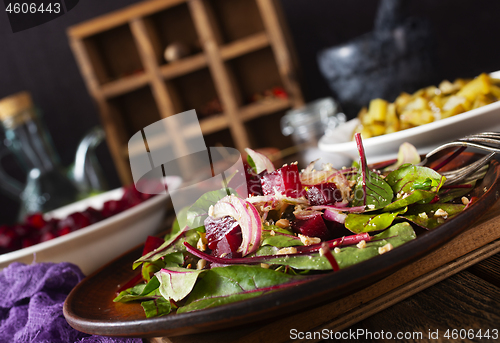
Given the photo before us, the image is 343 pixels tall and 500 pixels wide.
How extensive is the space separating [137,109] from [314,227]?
270 cm

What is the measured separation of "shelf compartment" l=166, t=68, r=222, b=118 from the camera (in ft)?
9.25

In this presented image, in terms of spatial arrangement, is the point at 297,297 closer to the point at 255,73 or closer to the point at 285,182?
the point at 285,182

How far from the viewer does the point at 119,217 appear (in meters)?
0.77

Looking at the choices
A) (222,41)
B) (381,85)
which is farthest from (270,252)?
(222,41)

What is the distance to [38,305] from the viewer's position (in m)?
0.54

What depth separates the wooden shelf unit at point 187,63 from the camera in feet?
7.93

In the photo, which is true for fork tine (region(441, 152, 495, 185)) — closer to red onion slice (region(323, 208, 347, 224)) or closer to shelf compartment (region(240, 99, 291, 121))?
red onion slice (region(323, 208, 347, 224))

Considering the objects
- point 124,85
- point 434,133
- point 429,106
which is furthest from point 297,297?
point 124,85

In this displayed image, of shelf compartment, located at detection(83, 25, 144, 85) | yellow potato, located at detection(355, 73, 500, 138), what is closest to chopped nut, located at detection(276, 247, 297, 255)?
yellow potato, located at detection(355, 73, 500, 138)

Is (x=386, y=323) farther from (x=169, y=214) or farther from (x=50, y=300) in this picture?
(x=169, y=214)

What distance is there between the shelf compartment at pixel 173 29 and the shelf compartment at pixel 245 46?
0.28 meters

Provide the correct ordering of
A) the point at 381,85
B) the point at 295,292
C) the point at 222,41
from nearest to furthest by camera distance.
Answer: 1. the point at 295,292
2. the point at 381,85
3. the point at 222,41

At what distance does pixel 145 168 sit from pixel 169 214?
50 cm

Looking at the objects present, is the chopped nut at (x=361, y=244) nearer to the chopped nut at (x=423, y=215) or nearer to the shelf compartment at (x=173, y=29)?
the chopped nut at (x=423, y=215)
